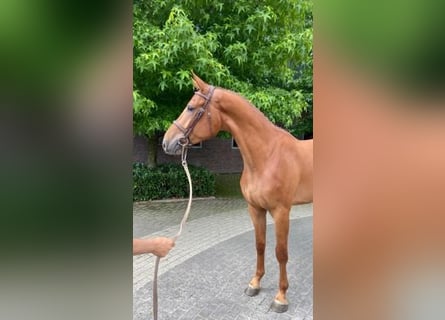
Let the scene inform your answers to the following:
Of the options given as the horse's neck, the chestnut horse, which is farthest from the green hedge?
the horse's neck

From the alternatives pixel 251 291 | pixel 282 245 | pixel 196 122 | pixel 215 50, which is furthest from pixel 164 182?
pixel 196 122

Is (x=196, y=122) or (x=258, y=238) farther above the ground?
(x=196, y=122)

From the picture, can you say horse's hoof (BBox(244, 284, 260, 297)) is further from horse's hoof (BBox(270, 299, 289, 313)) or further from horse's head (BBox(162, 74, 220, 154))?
horse's head (BBox(162, 74, 220, 154))

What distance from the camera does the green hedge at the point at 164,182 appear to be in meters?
9.05

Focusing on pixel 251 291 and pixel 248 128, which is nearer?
pixel 248 128

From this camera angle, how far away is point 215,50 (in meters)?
6.31

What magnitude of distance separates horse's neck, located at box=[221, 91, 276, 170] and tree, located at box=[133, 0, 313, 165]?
2628mm

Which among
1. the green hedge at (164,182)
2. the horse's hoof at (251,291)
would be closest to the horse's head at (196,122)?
the horse's hoof at (251,291)

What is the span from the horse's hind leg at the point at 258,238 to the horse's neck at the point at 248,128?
51cm

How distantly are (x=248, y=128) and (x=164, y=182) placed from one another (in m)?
6.19

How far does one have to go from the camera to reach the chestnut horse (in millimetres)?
3166

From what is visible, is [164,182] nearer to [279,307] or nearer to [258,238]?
[258,238]
